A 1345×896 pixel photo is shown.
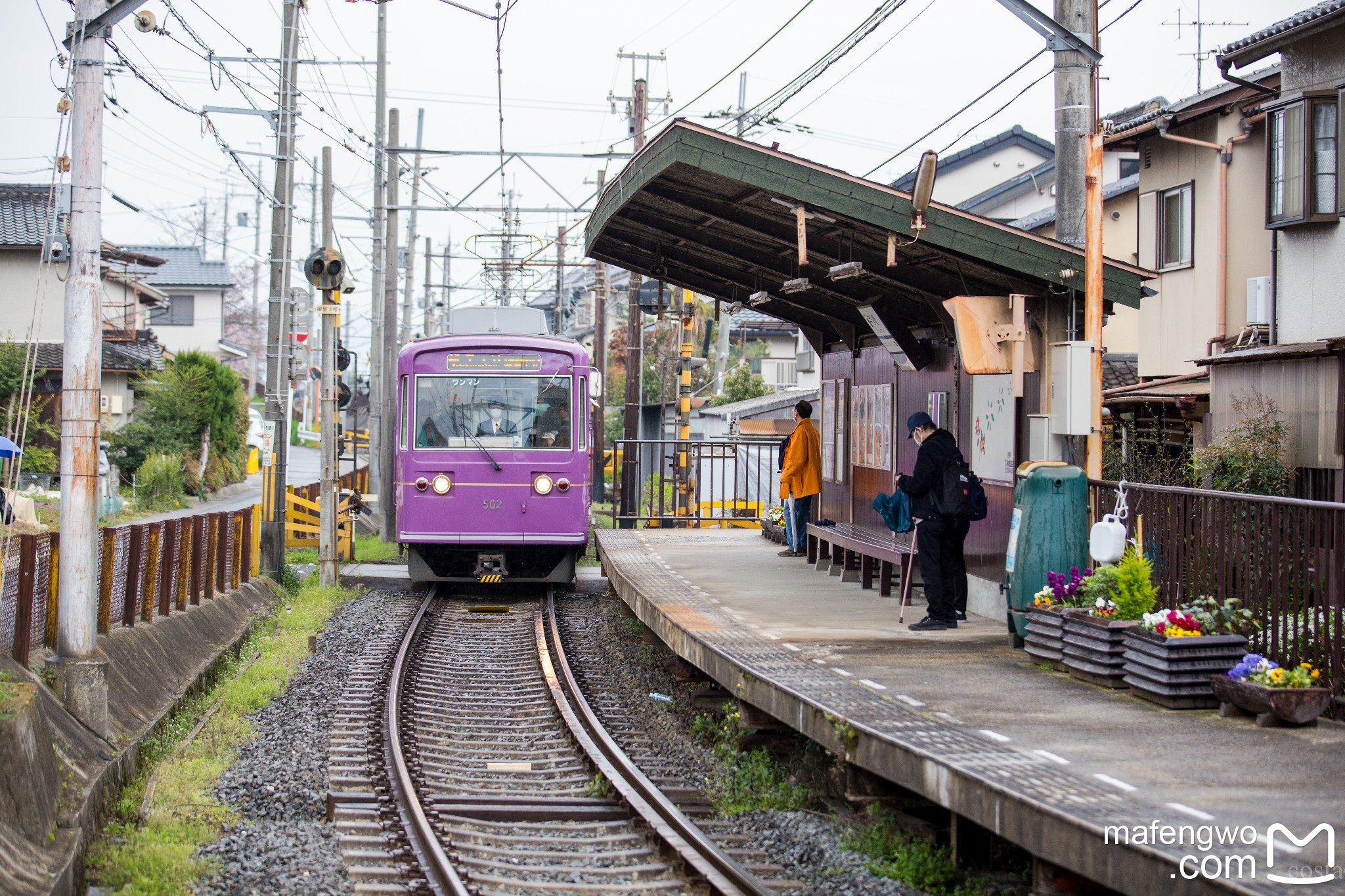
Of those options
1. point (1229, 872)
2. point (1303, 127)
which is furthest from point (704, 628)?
point (1303, 127)

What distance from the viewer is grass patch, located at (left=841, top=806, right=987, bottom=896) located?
5.38 metres

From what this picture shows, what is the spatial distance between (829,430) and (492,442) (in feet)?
12.9

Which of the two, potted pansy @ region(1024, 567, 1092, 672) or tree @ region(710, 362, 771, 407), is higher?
tree @ region(710, 362, 771, 407)

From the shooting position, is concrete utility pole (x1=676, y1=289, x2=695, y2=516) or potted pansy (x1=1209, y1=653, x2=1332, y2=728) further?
concrete utility pole (x1=676, y1=289, x2=695, y2=516)

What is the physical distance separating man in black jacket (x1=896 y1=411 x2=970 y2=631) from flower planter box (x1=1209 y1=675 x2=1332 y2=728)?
2.94m

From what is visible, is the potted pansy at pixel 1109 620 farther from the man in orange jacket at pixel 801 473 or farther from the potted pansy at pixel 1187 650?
the man in orange jacket at pixel 801 473

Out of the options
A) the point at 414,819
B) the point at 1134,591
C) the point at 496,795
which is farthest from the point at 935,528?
the point at 414,819

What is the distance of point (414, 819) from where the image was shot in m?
6.72

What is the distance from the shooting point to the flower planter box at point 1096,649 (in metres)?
6.84

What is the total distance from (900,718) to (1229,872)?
7.61 ft

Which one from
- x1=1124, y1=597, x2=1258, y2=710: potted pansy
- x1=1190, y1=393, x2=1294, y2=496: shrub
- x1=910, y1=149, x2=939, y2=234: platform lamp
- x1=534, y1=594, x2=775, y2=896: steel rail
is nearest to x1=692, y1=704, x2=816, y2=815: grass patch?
x1=534, y1=594, x2=775, y2=896: steel rail

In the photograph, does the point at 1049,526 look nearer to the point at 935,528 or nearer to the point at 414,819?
the point at 935,528

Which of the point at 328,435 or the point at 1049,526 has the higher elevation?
the point at 328,435

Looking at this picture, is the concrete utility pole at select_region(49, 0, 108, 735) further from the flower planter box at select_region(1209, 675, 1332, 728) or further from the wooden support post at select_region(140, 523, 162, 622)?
the flower planter box at select_region(1209, 675, 1332, 728)
